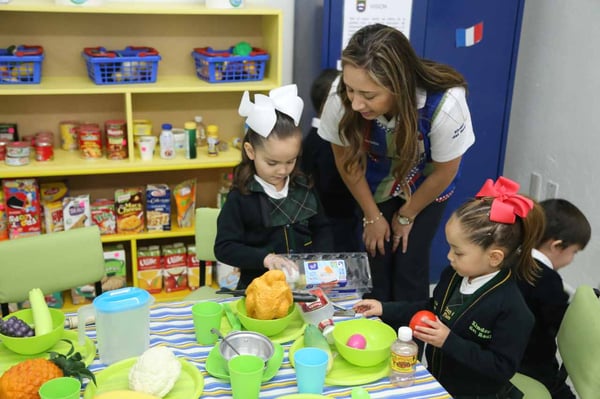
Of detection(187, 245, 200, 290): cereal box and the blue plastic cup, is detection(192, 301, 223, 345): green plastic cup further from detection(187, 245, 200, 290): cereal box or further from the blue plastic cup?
detection(187, 245, 200, 290): cereal box

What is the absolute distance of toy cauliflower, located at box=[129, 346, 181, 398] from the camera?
1.20 m

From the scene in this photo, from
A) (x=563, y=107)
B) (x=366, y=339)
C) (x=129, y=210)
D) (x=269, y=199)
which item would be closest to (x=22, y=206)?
(x=129, y=210)

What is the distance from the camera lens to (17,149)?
264 cm

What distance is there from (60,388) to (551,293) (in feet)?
4.51

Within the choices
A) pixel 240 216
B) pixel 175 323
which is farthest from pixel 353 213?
pixel 175 323

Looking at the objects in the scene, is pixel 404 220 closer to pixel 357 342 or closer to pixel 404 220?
pixel 404 220

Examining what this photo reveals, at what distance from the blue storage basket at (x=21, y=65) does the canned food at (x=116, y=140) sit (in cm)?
38

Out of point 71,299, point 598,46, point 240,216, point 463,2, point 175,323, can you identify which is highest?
point 463,2

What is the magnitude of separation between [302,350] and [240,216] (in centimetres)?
71

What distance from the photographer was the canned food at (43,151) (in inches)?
107

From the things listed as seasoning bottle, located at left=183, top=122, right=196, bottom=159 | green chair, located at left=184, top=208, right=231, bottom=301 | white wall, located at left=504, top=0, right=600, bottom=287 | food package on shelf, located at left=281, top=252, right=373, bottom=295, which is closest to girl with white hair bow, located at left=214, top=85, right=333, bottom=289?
food package on shelf, located at left=281, top=252, right=373, bottom=295

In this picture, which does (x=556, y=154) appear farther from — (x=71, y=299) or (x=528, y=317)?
(x=71, y=299)

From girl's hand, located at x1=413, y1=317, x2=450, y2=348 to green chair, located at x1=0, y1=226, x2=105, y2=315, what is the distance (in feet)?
3.87

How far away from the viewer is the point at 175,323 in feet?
4.99
